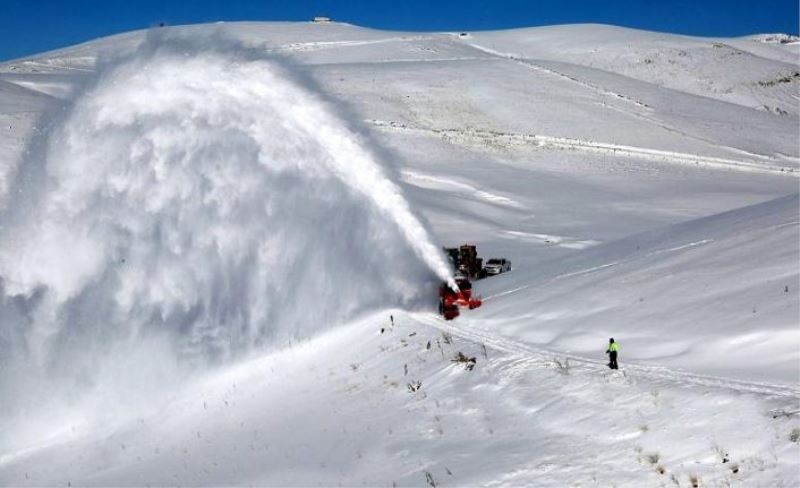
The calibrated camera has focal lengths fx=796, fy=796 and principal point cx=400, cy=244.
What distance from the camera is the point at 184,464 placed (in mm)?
15344

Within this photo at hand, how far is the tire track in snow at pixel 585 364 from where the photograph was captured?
12.1 meters

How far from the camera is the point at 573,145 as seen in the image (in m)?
76.5

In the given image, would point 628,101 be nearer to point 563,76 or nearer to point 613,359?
point 563,76

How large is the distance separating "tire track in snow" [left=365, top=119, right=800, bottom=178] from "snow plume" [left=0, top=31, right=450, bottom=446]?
171ft

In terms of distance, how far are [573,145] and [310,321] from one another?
193 feet

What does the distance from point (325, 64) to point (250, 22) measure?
160 feet

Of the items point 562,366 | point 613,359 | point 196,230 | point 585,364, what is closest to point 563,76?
point 196,230

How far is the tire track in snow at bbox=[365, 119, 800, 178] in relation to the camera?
235 ft

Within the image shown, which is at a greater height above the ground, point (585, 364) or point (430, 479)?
point (585, 364)

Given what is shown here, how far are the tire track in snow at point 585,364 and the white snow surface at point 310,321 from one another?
92 mm

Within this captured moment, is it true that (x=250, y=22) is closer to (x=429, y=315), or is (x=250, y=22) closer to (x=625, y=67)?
(x=625, y=67)

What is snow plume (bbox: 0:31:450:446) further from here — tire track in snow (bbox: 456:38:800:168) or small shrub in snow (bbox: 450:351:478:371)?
tire track in snow (bbox: 456:38:800:168)

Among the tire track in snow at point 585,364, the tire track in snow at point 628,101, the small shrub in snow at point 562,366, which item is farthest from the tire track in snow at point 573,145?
the small shrub in snow at point 562,366

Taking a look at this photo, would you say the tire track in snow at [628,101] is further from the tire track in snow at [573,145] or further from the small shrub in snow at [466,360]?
the small shrub in snow at [466,360]
